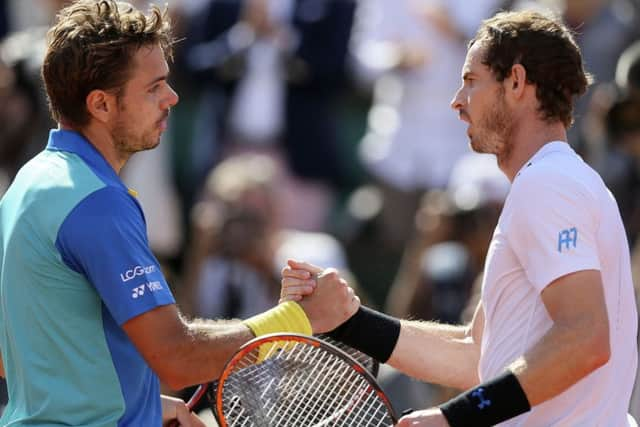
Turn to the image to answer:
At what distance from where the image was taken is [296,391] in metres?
4.64

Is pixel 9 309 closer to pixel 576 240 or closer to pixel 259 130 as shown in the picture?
pixel 576 240

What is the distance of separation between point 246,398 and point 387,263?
4.68 m

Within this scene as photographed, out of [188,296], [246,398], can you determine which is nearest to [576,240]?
[246,398]

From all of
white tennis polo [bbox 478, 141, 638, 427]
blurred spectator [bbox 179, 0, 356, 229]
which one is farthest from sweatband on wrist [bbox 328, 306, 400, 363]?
blurred spectator [bbox 179, 0, 356, 229]

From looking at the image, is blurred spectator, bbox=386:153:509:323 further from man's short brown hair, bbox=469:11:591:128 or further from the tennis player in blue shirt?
the tennis player in blue shirt

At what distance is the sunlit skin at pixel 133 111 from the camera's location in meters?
4.56

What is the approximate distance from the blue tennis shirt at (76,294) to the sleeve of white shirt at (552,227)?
1034mm

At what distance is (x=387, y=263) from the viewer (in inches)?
360

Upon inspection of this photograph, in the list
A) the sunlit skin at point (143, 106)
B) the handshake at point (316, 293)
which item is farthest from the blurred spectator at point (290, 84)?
the sunlit skin at point (143, 106)

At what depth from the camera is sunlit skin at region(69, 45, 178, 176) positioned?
15.0ft

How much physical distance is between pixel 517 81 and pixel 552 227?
0.57 meters

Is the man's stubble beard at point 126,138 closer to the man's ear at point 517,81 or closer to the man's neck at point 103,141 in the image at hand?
the man's neck at point 103,141

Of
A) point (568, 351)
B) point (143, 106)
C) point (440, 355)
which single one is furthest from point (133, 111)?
point (568, 351)

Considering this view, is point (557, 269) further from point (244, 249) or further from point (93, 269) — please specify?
point (244, 249)
